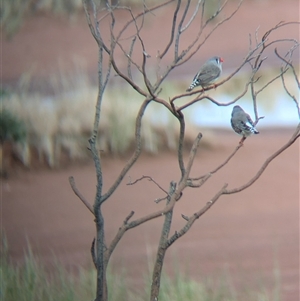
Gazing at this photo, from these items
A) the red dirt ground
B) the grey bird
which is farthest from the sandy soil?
the grey bird

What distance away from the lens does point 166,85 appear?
884 cm

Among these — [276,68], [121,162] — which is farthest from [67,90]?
[276,68]

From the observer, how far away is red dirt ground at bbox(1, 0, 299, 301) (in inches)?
197

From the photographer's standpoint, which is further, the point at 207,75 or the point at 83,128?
the point at 83,128

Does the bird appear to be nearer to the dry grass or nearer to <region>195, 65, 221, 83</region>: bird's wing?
<region>195, 65, 221, 83</region>: bird's wing

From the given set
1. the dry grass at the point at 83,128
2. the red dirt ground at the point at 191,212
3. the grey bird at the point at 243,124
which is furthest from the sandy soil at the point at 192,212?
the grey bird at the point at 243,124

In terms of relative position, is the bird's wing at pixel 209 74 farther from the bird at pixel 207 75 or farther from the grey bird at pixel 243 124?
the grey bird at pixel 243 124

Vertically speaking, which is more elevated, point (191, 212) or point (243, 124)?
point (243, 124)

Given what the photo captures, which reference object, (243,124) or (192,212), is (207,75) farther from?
(192,212)

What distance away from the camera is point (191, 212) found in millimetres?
6234

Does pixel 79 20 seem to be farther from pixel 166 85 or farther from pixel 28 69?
pixel 166 85

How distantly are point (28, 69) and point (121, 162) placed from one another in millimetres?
3748

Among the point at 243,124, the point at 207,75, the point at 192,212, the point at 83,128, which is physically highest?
the point at 207,75

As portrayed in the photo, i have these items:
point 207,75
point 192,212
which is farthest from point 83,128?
point 207,75
